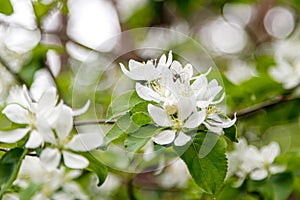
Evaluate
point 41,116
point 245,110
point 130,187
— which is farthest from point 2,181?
point 245,110

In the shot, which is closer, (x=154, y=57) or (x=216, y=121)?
(x=216, y=121)

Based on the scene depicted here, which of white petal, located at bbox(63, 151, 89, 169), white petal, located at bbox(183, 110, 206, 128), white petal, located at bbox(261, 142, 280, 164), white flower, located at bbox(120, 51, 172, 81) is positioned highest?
white flower, located at bbox(120, 51, 172, 81)

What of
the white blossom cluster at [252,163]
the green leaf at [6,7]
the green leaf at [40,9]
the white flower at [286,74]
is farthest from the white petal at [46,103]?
the white flower at [286,74]

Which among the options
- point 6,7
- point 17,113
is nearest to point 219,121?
point 17,113

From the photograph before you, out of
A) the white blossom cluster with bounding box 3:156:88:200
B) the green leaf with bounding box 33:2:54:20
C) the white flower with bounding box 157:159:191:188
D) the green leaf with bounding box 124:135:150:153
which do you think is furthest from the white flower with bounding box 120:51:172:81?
the white flower with bounding box 157:159:191:188

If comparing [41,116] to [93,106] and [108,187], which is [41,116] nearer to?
[93,106]

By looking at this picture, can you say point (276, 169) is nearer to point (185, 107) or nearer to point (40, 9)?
point (185, 107)

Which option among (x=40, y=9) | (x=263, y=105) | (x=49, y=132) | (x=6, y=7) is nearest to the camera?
(x=49, y=132)

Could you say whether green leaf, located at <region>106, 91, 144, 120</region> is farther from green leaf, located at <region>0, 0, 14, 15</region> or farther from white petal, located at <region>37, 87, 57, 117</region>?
green leaf, located at <region>0, 0, 14, 15</region>
